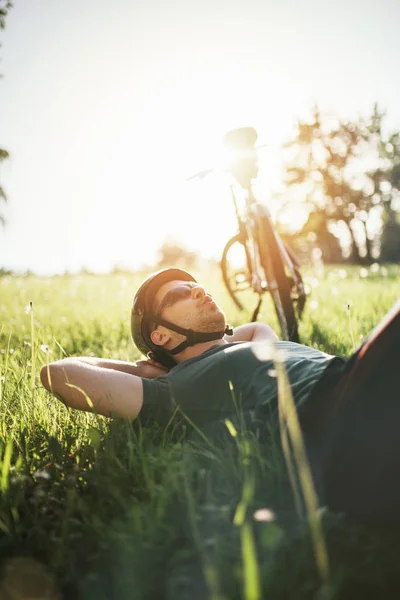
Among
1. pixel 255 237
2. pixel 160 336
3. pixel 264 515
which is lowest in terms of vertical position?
pixel 264 515

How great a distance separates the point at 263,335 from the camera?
11.2 ft

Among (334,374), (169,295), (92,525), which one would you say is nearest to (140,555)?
(92,525)

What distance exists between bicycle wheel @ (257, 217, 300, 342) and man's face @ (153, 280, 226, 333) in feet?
5.73

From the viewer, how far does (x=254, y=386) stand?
87.9 inches

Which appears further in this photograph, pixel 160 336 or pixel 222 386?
pixel 160 336

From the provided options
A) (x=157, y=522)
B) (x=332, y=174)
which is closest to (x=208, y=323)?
(x=157, y=522)

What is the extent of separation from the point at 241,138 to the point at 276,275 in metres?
1.55

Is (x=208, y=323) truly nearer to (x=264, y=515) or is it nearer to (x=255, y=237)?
(x=264, y=515)

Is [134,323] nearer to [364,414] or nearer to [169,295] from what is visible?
[169,295]

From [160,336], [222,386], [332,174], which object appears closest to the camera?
[222,386]

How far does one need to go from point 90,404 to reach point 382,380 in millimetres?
1383

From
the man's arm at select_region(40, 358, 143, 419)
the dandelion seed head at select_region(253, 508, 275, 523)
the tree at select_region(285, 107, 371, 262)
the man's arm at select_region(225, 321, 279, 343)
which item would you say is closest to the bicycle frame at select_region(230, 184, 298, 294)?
the man's arm at select_region(225, 321, 279, 343)

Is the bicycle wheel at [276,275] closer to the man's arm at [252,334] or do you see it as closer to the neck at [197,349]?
the man's arm at [252,334]

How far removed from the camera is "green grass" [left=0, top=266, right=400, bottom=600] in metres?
1.33
